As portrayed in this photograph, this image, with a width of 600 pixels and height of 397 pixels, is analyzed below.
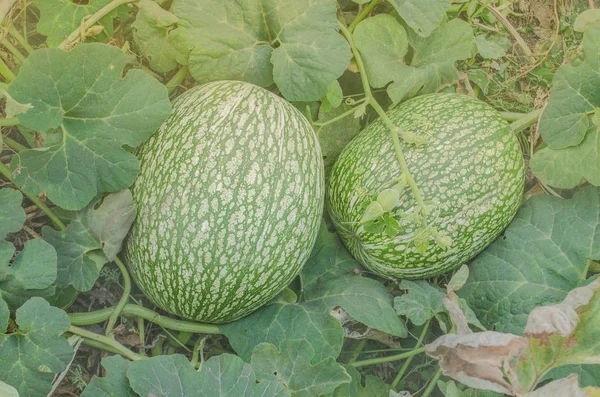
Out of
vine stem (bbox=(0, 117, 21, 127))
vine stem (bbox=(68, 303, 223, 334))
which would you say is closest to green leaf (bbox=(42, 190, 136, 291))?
vine stem (bbox=(68, 303, 223, 334))

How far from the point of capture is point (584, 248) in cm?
265

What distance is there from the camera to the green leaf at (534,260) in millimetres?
2637

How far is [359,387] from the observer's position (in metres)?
2.60

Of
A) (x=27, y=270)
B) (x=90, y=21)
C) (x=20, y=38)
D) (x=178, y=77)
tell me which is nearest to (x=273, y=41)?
(x=178, y=77)

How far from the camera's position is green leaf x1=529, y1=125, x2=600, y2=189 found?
2.57 metres

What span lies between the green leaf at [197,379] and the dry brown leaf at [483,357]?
1.79 ft

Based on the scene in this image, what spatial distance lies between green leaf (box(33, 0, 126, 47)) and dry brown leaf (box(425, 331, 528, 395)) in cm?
172

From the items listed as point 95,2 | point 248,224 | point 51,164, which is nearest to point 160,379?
point 248,224

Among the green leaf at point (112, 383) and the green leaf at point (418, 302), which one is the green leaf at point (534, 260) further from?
the green leaf at point (112, 383)

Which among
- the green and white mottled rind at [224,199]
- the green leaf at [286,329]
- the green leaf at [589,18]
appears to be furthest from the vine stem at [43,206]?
the green leaf at [589,18]

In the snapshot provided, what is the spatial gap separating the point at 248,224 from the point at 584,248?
132cm

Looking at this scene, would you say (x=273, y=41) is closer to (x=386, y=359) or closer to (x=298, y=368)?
(x=298, y=368)

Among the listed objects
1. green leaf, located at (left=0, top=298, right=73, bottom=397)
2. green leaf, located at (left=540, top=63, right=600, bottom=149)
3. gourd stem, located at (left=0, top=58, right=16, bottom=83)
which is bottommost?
green leaf, located at (left=540, top=63, right=600, bottom=149)

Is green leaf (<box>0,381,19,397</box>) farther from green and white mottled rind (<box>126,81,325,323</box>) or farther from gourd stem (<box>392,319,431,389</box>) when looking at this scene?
gourd stem (<box>392,319,431,389</box>)
